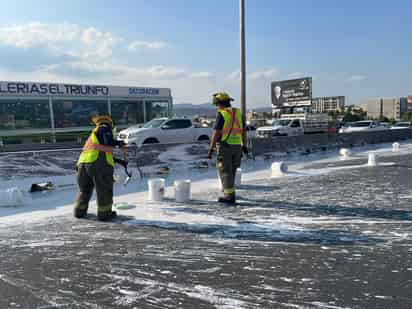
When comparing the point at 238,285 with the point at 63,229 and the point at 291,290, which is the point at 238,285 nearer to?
the point at 291,290

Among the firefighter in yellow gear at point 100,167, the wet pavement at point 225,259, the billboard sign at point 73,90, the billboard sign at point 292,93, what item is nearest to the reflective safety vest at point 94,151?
the firefighter in yellow gear at point 100,167

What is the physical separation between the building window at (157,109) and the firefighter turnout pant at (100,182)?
20.8m

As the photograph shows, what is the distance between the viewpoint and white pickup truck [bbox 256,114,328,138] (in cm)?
2586

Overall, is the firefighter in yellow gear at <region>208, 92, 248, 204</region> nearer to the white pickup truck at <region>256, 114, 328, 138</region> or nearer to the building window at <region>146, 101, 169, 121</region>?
the white pickup truck at <region>256, 114, 328, 138</region>

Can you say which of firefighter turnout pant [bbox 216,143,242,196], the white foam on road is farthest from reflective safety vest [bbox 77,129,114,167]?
firefighter turnout pant [bbox 216,143,242,196]

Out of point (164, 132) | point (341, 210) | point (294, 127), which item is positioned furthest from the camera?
point (294, 127)

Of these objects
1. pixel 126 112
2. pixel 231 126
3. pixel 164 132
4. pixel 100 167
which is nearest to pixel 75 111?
pixel 126 112

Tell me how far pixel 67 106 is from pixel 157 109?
6714 mm

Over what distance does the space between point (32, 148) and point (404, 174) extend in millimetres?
18392

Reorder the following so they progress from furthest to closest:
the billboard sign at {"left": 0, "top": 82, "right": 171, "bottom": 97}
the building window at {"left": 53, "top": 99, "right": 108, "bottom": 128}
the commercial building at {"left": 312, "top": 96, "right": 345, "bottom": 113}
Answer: the commercial building at {"left": 312, "top": 96, "right": 345, "bottom": 113} < the building window at {"left": 53, "top": 99, "right": 108, "bottom": 128} < the billboard sign at {"left": 0, "top": 82, "right": 171, "bottom": 97}

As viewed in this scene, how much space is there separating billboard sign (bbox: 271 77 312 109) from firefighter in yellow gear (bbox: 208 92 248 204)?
35820 millimetres

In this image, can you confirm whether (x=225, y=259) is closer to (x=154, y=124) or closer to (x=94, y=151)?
(x=94, y=151)

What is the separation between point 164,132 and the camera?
53.6 ft

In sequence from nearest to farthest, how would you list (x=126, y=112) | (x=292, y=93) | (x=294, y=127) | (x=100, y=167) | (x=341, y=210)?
1. (x=100, y=167)
2. (x=341, y=210)
3. (x=126, y=112)
4. (x=294, y=127)
5. (x=292, y=93)
